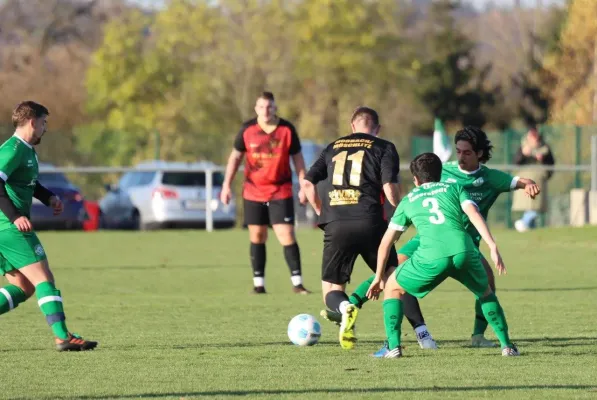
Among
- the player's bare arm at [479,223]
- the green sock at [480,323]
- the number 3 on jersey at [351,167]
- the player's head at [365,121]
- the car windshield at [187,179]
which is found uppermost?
the player's head at [365,121]

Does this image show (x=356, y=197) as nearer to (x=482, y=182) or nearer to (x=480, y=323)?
(x=482, y=182)

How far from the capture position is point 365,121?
9.66 metres

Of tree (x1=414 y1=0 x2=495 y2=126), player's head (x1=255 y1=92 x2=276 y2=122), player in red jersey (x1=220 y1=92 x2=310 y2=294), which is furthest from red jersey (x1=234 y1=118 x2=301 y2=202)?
tree (x1=414 y1=0 x2=495 y2=126)

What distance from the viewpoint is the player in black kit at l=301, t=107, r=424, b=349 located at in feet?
31.2

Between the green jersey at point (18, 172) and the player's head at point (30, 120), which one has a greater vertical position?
the player's head at point (30, 120)

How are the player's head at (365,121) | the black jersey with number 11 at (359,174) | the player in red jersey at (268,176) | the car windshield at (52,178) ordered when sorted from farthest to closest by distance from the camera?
the car windshield at (52,178)
the player in red jersey at (268,176)
the player's head at (365,121)
the black jersey with number 11 at (359,174)

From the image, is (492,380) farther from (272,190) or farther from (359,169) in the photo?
(272,190)

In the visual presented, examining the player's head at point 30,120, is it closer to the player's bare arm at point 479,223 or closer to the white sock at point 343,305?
the white sock at point 343,305

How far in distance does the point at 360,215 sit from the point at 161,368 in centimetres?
214

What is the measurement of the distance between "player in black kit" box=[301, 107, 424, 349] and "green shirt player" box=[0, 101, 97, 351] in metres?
1.91

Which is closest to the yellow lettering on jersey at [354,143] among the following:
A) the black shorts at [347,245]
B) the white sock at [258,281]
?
the black shorts at [347,245]

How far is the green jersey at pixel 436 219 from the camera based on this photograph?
8.32 m

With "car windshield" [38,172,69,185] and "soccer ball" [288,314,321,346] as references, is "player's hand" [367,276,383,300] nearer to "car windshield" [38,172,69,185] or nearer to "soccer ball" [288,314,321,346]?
"soccer ball" [288,314,321,346]

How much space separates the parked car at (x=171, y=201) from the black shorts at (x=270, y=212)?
44.1 feet
